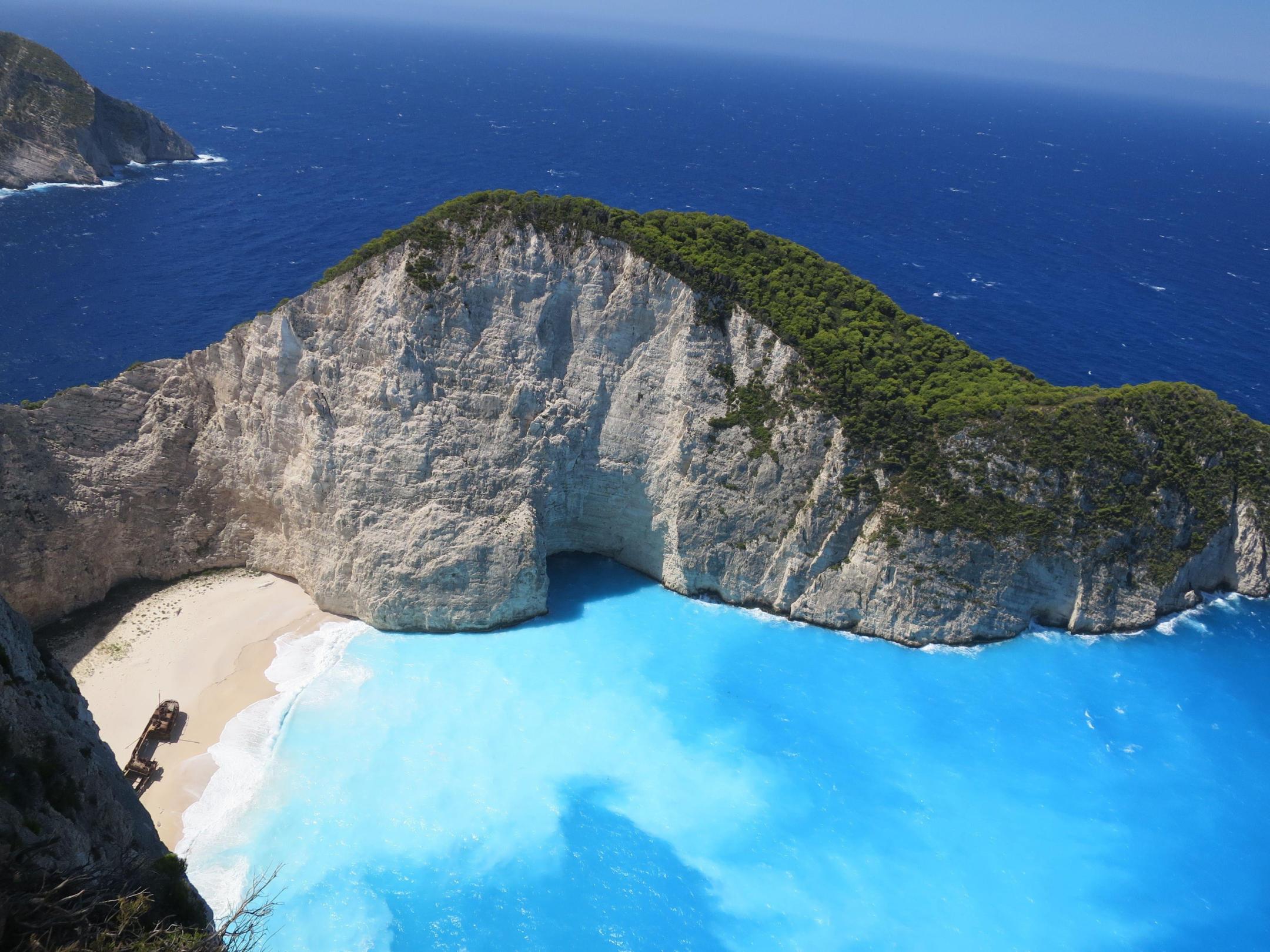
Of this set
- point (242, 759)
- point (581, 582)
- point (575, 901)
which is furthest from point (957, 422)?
point (242, 759)

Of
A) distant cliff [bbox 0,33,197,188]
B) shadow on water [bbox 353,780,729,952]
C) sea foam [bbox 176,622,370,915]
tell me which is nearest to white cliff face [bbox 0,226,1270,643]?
sea foam [bbox 176,622,370,915]

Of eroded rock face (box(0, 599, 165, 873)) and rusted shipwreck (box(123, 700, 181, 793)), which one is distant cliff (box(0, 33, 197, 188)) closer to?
rusted shipwreck (box(123, 700, 181, 793))

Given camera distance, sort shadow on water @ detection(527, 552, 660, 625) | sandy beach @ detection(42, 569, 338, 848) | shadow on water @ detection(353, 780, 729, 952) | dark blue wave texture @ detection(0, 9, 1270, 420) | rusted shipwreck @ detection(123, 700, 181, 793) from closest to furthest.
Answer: shadow on water @ detection(353, 780, 729, 952), rusted shipwreck @ detection(123, 700, 181, 793), sandy beach @ detection(42, 569, 338, 848), shadow on water @ detection(527, 552, 660, 625), dark blue wave texture @ detection(0, 9, 1270, 420)

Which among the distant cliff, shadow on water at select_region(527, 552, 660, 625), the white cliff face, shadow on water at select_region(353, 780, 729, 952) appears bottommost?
shadow on water at select_region(353, 780, 729, 952)

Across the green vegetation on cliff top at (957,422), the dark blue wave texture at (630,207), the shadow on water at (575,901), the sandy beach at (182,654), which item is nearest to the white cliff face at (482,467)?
the green vegetation on cliff top at (957,422)

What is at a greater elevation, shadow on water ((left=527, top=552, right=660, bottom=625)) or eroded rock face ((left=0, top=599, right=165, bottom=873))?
eroded rock face ((left=0, top=599, right=165, bottom=873))

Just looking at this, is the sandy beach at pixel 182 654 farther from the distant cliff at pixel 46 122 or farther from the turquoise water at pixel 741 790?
the distant cliff at pixel 46 122
